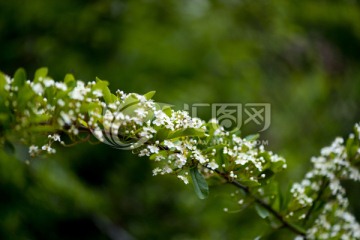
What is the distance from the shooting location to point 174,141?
68.0 inches

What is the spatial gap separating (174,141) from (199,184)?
0.18m

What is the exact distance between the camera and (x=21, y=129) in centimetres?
154

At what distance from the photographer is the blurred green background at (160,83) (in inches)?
156

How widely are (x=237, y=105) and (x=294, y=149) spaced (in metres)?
0.90

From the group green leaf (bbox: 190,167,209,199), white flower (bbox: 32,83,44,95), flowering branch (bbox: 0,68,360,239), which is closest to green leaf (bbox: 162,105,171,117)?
flowering branch (bbox: 0,68,360,239)

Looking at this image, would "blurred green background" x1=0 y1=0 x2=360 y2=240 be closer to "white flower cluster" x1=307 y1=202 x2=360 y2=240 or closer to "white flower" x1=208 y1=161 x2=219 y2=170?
"white flower cluster" x1=307 y1=202 x2=360 y2=240

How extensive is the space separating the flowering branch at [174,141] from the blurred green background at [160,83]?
4.11 ft

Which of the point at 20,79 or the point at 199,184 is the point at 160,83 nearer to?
the point at 199,184

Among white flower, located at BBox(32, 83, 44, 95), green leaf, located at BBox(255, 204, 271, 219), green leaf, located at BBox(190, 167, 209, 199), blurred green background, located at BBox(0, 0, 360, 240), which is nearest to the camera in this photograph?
white flower, located at BBox(32, 83, 44, 95)

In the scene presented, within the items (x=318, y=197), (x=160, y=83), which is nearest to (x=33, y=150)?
(x=318, y=197)

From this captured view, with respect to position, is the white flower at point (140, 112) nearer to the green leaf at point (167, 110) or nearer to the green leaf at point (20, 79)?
the green leaf at point (167, 110)

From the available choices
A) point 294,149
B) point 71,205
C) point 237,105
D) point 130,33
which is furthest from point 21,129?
point 294,149

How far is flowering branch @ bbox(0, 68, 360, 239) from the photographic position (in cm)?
154

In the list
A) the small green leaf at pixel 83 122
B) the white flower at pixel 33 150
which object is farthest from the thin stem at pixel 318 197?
the white flower at pixel 33 150
